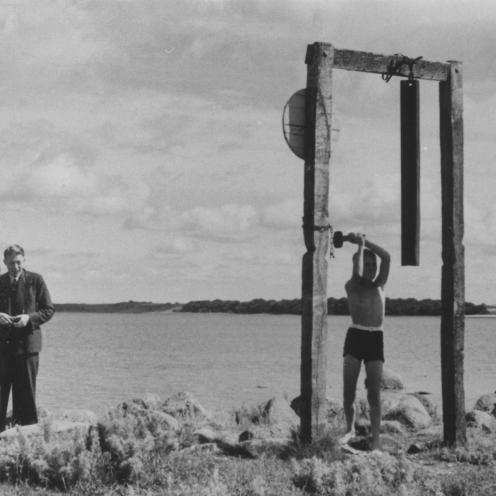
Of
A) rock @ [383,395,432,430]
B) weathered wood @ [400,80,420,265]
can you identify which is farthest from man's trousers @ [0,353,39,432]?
rock @ [383,395,432,430]

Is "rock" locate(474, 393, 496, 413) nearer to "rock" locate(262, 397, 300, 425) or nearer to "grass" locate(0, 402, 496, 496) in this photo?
"rock" locate(262, 397, 300, 425)

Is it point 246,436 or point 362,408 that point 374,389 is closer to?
point 246,436

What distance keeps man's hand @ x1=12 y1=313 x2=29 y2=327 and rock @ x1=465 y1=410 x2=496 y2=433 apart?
19.7 ft

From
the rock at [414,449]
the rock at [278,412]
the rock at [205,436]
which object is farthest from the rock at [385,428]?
the rock at [205,436]

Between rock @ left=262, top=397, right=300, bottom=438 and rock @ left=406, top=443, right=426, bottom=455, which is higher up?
rock @ left=406, top=443, right=426, bottom=455

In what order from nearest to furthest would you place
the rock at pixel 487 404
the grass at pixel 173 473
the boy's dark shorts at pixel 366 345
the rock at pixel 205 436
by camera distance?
the grass at pixel 173 473
the boy's dark shorts at pixel 366 345
the rock at pixel 205 436
the rock at pixel 487 404

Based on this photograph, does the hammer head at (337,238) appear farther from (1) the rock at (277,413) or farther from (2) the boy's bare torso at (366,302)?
(1) the rock at (277,413)

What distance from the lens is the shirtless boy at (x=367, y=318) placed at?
905 cm

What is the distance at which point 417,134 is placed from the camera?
31.3 ft

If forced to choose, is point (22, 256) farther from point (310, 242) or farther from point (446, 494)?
point (446, 494)

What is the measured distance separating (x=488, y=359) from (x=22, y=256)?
39888mm

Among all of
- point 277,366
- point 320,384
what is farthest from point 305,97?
point 277,366

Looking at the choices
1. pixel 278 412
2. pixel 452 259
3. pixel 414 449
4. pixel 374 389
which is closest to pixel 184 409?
pixel 278 412

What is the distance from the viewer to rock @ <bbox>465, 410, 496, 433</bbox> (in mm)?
11912
